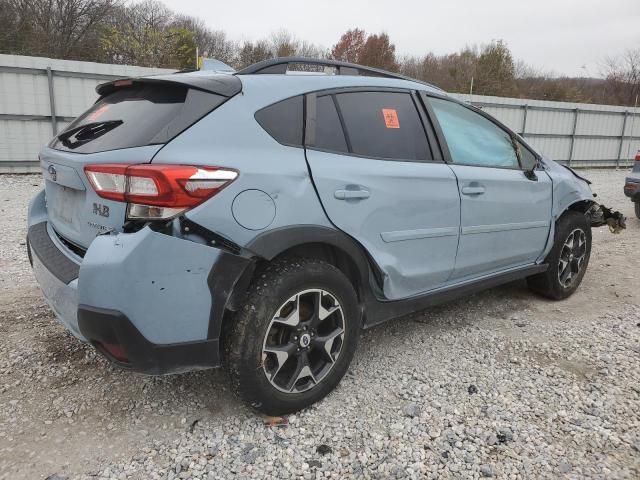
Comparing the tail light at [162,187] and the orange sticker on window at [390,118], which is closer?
the tail light at [162,187]

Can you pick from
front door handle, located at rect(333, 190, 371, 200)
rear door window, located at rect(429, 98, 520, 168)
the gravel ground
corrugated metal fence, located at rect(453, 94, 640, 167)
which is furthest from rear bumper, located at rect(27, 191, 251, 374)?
corrugated metal fence, located at rect(453, 94, 640, 167)

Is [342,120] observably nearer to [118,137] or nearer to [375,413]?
[118,137]

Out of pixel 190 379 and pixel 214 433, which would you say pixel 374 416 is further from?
pixel 190 379

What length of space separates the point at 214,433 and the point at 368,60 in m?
41.7

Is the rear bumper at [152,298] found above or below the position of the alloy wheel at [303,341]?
above

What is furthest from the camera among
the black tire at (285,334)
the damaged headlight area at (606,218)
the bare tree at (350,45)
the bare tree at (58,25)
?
the bare tree at (350,45)

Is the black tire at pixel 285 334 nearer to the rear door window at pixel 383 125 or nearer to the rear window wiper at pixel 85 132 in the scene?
the rear door window at pixel 383 125

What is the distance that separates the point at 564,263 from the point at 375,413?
8.33 ft

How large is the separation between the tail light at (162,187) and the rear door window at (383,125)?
0.88 meters

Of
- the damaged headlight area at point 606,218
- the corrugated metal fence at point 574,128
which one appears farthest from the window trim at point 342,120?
the corrugated metal fence at point 574,128

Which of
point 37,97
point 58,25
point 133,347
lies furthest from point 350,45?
point 133,347

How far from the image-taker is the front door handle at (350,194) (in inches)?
96.3

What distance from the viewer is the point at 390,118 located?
2.90m

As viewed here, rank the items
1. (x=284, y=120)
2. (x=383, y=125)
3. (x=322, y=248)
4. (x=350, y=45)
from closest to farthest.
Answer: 1. (x=284, y=120)
2. (x=322, y=248)
3. (x=383, y=125)
4. (x=350, y=45)
